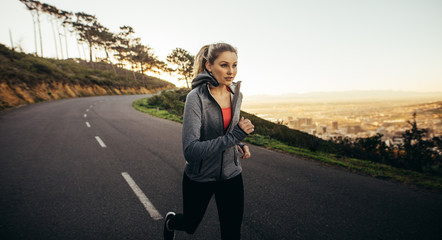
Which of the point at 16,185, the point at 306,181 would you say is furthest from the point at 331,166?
the point at 16,185

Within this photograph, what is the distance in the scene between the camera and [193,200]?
5.62 feet

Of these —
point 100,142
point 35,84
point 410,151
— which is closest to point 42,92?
point 35,84

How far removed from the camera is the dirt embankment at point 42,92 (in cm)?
1760

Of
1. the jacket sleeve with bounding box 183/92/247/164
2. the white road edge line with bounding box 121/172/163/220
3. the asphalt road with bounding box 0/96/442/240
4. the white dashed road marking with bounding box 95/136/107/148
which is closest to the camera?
the jacket sleeve with bounding box 183/92/247/164

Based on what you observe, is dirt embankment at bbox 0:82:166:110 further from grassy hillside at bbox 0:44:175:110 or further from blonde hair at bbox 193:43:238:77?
blonde hair at bbox 193:43:238:77

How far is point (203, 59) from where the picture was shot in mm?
1673

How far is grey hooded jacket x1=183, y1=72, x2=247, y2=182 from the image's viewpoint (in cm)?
142

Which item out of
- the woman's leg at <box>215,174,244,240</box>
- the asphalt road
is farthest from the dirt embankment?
the woman's leg at <box>215,174,244,240</box>

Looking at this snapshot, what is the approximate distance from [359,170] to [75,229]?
20.2 feet

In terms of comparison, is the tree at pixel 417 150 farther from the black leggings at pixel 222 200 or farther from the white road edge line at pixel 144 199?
the white road edge line at pixel 144 199

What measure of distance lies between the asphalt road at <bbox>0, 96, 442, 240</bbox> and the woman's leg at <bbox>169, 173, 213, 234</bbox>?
103 centimetres

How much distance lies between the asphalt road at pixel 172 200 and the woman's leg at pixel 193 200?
1.03 meters

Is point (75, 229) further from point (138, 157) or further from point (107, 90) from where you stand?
point (107, 90)

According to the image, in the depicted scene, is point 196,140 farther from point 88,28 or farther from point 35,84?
point 88,28
